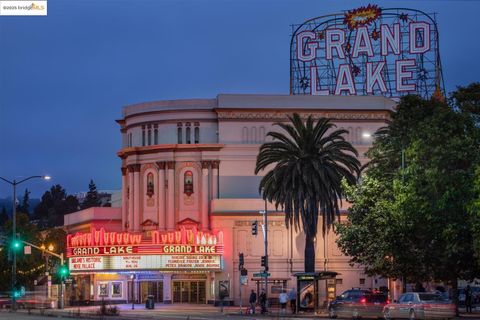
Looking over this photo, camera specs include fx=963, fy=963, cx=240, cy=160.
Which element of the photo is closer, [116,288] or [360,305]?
[360,305]

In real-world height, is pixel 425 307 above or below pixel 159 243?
below

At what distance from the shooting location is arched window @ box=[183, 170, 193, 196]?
100312 millimetres

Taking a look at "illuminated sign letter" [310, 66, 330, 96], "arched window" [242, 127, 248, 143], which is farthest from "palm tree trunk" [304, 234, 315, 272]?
"illuminated sign letter" [310, 66, 330, 96]

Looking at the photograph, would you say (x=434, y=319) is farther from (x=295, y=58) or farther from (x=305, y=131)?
(x=295, y=58)

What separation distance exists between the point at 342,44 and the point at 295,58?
553 cm

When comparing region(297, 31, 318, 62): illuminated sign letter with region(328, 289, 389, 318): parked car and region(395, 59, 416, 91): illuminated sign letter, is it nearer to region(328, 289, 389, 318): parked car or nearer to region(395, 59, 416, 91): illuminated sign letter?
region(395, 59, 416, 91): illuminated sign letter

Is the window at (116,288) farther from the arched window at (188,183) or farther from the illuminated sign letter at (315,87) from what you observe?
the illuminated sign letter at (315,87)

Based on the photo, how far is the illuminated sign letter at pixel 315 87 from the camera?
107250 millimetres

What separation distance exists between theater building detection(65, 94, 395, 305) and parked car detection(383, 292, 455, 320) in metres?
39.3

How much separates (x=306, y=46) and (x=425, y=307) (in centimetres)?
6066

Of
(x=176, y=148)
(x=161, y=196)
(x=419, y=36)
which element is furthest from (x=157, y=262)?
(x=419, y=36)

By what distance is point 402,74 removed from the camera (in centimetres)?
10694

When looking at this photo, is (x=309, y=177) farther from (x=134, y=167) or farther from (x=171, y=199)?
(x=134, y=167)

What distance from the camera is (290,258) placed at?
95.5m
